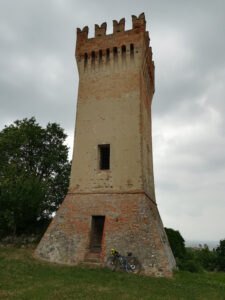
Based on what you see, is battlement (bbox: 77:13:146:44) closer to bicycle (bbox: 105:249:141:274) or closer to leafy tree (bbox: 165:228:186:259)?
bicycle (bbox: 105:249:141:274)

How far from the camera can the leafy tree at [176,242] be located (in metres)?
19.9

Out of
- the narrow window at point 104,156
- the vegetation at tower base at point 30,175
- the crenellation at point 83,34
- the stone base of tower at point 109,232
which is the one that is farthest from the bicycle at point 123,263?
the crenellation at point 83,34

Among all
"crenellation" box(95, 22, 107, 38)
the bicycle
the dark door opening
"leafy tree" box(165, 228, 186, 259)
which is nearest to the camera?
the bicycle

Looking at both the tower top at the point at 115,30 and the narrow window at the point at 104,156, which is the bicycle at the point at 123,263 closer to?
the narrow window at the point at 104,156

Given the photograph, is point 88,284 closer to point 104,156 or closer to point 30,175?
point 104,156

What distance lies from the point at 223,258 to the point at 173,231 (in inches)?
172

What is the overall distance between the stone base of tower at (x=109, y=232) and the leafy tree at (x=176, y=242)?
871 centimetres

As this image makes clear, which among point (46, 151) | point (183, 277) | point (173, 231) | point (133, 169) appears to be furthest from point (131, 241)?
point (46, 151)

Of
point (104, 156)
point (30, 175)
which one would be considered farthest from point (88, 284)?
point (30, 175)

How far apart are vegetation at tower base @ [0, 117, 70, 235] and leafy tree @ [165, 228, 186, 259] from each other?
394 inches

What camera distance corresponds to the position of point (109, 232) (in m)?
11.5

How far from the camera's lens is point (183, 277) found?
10.2 metres

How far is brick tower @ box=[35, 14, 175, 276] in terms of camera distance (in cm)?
1124

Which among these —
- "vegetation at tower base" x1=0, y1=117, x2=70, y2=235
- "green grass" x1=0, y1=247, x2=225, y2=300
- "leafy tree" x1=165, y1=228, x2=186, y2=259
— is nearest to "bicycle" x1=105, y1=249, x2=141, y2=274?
"green grass" x1=0, y1=247, x2=225, y2=300
